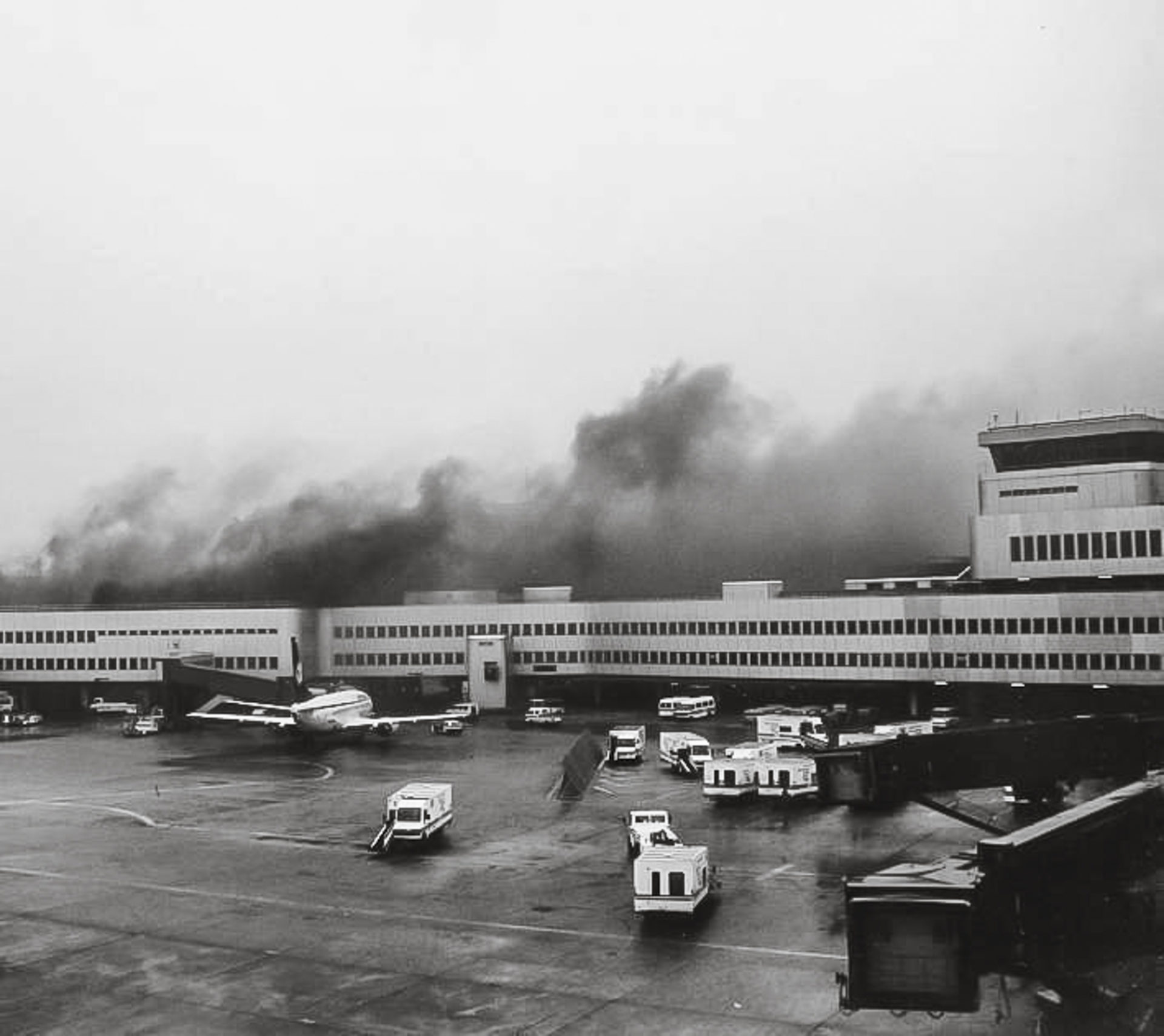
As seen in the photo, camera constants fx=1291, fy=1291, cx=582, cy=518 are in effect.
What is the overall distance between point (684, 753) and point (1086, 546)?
3083 centimetres

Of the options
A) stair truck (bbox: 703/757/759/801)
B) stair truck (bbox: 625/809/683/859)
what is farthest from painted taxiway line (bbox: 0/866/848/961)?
stair truck (bbox: 703/757/759/801)

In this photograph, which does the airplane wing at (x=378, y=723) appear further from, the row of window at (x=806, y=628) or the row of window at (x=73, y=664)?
the row of window at (x=73, y=664)

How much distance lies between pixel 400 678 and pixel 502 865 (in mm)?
68776

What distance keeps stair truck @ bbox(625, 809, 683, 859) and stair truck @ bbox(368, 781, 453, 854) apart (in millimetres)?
7114

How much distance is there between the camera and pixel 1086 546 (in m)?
78.5

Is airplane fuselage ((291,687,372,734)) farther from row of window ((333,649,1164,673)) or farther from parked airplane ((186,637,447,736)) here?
row of window ((333,649,1164,673))

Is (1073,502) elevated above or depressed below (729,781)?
above

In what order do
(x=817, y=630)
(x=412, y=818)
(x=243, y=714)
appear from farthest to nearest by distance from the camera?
(x=243, y=714)
(x=817, y=630)
(x=412, y=818)

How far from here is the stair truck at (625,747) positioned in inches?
2685

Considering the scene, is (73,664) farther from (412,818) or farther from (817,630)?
(412,818)

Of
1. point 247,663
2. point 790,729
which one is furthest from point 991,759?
point 247,663

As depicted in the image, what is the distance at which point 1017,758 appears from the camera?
38.1 metres

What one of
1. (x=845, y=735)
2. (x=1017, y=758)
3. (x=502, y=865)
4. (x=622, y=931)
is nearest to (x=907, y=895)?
(x=622, y=931)

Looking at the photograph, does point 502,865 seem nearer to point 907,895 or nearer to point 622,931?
point 622,931
